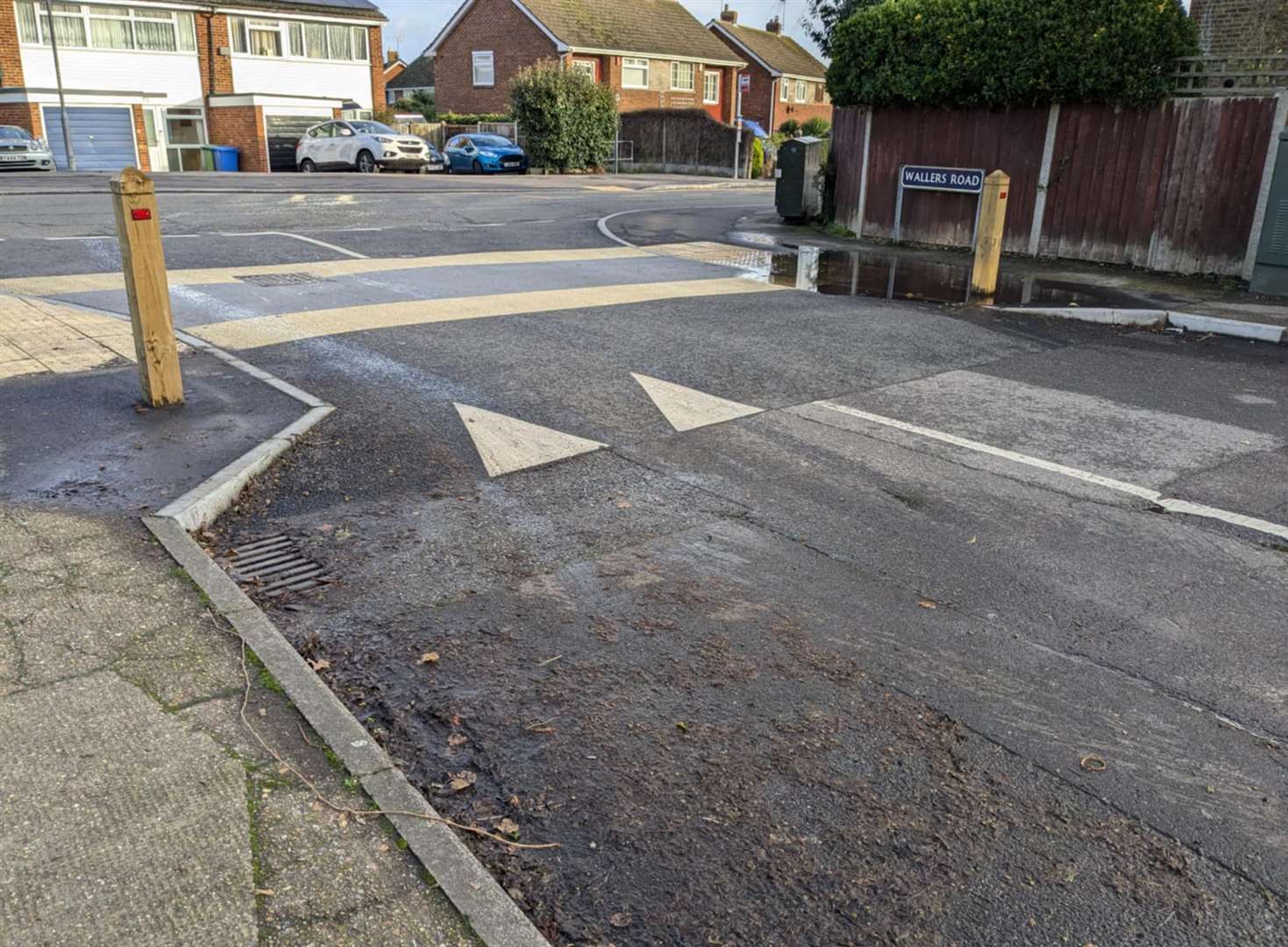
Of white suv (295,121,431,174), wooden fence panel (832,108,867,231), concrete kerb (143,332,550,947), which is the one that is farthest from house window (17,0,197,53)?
concrete kerb (143,332,550,947)

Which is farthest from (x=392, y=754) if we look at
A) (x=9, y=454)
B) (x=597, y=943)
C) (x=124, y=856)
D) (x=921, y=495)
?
(x=9, y=454)

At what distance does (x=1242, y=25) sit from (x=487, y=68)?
3983 cm

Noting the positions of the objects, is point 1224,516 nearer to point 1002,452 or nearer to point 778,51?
point 1002,452

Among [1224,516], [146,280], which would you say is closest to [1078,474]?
[1224,516]

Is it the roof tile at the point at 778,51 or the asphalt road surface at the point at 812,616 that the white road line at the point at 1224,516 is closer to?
the asphalt road surface at the point at 812,616

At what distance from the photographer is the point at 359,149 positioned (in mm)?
33875

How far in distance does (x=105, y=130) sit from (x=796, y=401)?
133ft

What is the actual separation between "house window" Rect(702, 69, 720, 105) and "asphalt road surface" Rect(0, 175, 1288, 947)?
47.4 metres

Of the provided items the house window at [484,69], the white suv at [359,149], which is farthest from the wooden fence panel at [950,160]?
the house window at [484,69]

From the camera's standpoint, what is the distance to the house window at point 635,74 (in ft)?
161

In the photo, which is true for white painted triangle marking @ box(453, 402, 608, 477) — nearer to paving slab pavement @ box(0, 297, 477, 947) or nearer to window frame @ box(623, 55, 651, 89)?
paving slab pavement @ box(0, 297, 477, 947)

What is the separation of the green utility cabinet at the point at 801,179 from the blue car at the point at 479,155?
1907 cm

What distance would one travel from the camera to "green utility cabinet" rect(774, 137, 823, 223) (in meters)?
19.1

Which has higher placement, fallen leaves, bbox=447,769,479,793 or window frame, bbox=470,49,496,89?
window frame, bbox=470,49,496,89
